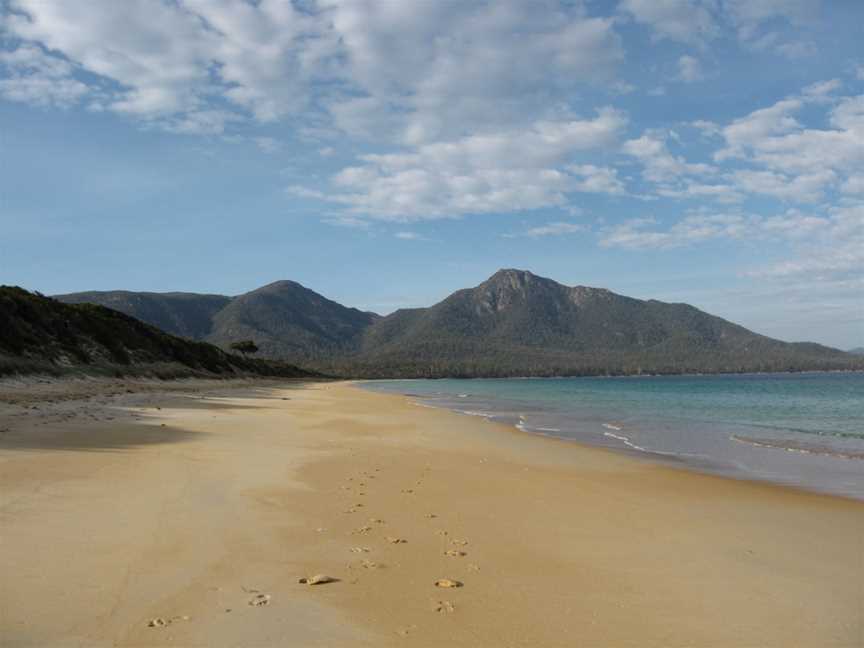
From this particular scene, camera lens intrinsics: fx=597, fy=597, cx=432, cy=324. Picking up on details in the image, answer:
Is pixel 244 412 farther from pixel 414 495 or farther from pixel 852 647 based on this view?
pixel 852 647

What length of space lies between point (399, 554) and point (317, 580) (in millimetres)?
1146

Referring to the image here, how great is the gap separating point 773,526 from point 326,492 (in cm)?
627

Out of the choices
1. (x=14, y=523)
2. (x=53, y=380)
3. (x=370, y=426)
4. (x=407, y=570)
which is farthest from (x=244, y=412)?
(x=407, y=570)

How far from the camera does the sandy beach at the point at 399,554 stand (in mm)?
4246

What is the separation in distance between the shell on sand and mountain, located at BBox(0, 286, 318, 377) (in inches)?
921

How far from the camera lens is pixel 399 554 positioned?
595 centimetres

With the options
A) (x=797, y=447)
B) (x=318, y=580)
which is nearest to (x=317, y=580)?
(x=318, y=580)

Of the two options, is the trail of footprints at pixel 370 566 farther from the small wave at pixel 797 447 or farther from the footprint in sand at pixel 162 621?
the small wave at pixel 797 447

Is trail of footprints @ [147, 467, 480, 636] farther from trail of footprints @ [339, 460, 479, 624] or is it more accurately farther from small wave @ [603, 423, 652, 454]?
small wave @ [603, 423, 652, 454]

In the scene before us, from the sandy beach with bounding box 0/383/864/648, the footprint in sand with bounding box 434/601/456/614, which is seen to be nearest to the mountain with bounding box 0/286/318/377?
the sandy beach with bounding box 0/383/864/648

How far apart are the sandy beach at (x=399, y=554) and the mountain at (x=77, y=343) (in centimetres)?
1919

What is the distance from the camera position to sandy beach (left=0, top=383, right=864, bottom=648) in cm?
425

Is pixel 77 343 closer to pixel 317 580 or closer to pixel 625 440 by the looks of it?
pixel 625 440

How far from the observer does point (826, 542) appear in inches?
290
